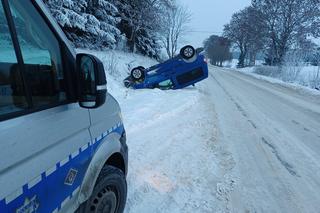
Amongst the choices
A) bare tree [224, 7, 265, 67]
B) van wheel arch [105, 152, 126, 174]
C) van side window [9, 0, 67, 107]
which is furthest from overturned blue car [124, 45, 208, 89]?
bare tree [224, 7, 265, 67]

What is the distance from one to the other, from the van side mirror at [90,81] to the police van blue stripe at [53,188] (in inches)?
15.0

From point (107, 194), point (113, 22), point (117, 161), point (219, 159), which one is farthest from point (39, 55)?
point (113, 22)

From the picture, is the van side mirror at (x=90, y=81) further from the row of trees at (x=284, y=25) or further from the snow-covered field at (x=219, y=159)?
the row of trees at (x=284, y=25)

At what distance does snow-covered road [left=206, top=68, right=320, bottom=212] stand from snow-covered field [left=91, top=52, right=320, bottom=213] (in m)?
0.01

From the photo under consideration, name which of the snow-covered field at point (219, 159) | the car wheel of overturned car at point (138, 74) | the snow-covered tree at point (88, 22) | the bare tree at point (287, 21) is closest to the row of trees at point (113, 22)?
the snow-covered tree at point (88, 22)

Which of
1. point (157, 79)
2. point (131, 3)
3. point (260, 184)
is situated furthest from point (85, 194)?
point (131, 3)

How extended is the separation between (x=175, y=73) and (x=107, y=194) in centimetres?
1163

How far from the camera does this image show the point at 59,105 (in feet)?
6.92

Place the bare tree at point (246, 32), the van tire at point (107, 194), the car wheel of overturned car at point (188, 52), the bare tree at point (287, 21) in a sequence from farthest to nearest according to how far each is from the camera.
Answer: the bare tree at point (246, 32) < the bare tree at point (287, 21) < the car wheel of overturned car at point (188, 52) < the van tire at point (107, 194)

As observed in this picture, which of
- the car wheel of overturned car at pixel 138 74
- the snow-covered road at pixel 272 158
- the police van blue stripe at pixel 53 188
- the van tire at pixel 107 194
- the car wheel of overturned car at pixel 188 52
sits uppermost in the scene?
the police van blue stripe at pixel 53 188

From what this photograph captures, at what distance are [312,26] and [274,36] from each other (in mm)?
4337

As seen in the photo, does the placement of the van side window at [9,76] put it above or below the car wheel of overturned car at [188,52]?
above

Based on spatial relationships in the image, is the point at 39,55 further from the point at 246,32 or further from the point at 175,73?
the point at 246,32

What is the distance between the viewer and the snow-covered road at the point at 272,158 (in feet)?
13.4
